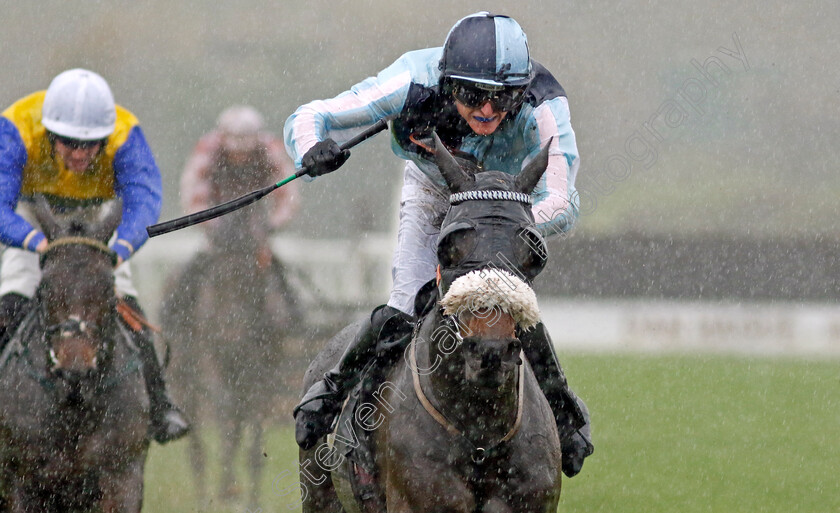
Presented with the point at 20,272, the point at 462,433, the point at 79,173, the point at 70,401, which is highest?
the point at 462,433

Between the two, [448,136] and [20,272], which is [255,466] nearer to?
[20,272]

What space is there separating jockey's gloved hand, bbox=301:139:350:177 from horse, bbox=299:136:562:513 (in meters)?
0.49

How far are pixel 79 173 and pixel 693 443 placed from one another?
6.05 metres

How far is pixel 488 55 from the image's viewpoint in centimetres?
420

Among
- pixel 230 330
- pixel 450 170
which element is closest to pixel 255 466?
pixel 230 330

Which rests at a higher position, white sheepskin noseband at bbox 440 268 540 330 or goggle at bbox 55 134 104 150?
white sheepskin noseband at bbox 440 268 540 330

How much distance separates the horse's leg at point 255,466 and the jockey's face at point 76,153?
2.89m

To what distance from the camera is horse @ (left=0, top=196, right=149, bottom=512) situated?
5.58 meters

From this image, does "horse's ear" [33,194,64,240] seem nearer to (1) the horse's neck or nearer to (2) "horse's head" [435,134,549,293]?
(1) the horse's neck

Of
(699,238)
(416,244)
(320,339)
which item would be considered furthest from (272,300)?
(699,238)

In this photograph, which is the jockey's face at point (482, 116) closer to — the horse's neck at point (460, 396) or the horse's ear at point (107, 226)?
the horse's neck at point (460, 396)

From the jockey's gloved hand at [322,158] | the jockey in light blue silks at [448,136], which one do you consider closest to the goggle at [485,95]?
the jockey in light blue silks at [448,136]

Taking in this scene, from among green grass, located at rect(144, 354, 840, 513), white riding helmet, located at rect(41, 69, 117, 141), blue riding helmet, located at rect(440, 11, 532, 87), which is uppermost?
blue riding helmet, located at rect(440, 11, 532, 87)

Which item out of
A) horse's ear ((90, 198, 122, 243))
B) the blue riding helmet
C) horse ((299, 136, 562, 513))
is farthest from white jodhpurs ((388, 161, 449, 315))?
horse's ear ((90, 198, 122, 243))
